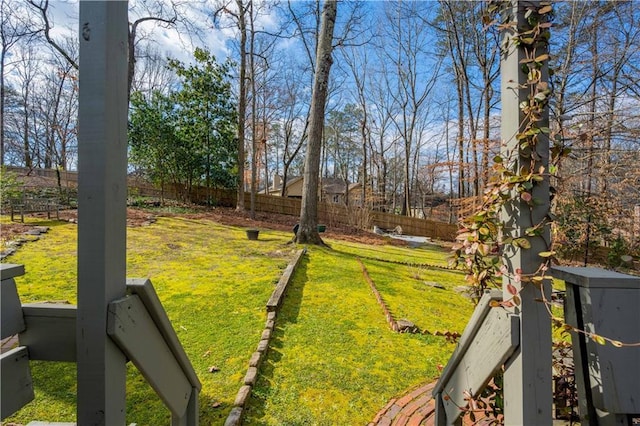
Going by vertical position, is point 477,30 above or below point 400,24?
below

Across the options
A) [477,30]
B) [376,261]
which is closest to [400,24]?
[477,30]

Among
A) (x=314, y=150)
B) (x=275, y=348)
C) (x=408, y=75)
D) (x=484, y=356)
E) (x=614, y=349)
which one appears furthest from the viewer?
(x=408, y=75)

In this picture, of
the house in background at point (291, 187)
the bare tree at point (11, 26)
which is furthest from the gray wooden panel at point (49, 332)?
the house in background at point (291, 187)

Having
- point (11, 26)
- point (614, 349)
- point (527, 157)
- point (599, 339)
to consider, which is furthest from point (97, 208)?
point (11, 26)

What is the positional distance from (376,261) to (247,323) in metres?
4.14

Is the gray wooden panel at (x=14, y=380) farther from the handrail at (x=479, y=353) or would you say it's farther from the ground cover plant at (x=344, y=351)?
the handrail at (x=479, y=353)

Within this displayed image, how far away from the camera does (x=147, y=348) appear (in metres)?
0.97

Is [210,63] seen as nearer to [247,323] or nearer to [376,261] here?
[376,261]

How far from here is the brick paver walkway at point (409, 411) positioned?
1.89m

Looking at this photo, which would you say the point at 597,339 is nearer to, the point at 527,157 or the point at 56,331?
the point at 527,157

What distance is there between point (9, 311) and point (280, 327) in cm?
246

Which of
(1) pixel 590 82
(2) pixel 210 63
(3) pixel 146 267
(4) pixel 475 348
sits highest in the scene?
(2) pixel 210 63

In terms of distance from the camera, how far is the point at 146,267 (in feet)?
16.1

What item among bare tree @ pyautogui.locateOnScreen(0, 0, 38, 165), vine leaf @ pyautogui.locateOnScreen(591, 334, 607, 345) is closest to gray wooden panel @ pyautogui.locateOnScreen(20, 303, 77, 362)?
vine leaf @ pyautogui.locateOnScreen(591, 334, 607, 345)
